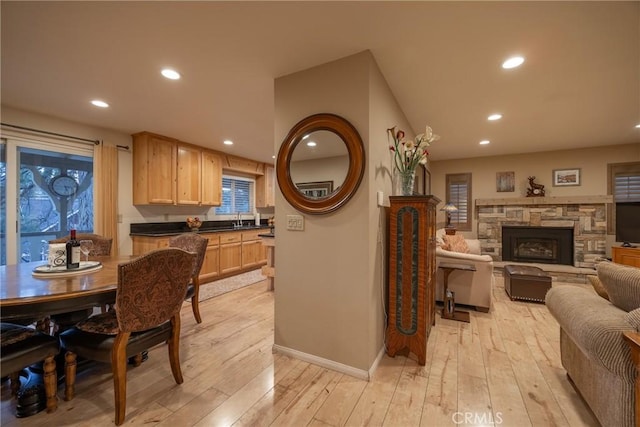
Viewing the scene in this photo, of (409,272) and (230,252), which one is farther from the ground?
(409,272)

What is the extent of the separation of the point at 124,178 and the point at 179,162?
2.66 ft

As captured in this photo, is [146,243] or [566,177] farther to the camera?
[566,177]

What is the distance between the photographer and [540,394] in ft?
5.97

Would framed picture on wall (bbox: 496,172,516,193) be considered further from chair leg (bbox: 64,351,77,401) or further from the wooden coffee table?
chair leg (bbox: 64,351,77,401)

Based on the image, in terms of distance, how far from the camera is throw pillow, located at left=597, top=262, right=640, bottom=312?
1.45 meters

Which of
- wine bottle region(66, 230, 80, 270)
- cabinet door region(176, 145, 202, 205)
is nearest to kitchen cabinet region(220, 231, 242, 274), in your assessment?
cabinet door region(176, 145, 202, 205)

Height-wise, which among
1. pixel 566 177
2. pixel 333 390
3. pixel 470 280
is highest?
Answer: pixel 566 177

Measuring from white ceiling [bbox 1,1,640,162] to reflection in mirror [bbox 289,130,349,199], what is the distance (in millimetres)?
624

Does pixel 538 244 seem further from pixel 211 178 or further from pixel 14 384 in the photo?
pixel 14 384

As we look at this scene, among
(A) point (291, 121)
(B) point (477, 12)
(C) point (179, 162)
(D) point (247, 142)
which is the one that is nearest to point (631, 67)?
(B) point (477, 12)

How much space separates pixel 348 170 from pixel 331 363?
1533 millimetres

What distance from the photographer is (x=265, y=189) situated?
6.48 meters

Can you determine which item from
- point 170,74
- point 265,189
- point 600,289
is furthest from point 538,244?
point 170,74

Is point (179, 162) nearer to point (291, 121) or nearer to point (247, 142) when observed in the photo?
point (247, 142)
